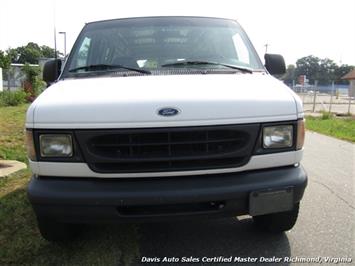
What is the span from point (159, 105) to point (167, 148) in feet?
1.01

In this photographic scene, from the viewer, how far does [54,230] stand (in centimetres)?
376

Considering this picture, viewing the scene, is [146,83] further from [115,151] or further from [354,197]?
[354,197]

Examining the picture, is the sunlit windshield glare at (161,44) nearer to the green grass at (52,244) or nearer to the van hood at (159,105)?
the van hood at (159,105)

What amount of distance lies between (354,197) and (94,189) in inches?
139

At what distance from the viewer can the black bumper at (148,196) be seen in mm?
3150

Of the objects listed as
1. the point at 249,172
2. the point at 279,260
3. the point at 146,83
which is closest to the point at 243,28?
the point at 146,83

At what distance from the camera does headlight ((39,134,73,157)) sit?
3.24m

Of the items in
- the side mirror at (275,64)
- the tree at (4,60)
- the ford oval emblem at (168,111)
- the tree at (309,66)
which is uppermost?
the side mirror at (275,64)

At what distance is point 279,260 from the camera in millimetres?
3629

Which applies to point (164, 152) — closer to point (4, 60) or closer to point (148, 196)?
point (148, 196)

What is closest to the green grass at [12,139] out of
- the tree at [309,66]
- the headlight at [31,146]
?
the headlight at [31,146]

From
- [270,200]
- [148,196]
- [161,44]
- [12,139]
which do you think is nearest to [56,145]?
[148,196]

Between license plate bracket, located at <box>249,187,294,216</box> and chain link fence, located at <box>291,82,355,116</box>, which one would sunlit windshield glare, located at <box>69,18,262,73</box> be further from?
chain link fence, located at <box>291,82,355,116</box>

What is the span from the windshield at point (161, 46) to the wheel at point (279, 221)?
53.4 inches
